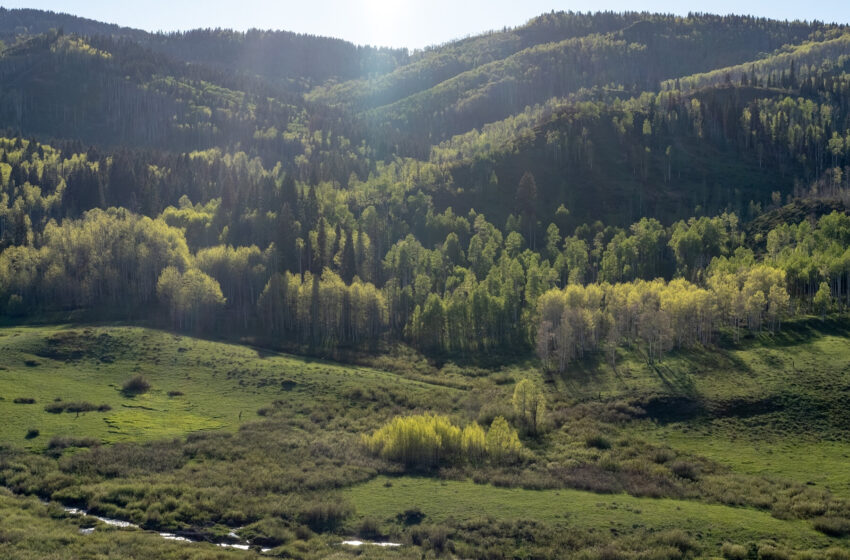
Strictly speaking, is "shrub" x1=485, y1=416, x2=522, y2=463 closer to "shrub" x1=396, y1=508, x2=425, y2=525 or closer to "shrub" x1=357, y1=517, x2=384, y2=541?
"shrub" x1=396, y1=508, x2=425, y2=525

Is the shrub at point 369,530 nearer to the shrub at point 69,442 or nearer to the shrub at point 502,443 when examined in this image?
the shrub at point 502,443

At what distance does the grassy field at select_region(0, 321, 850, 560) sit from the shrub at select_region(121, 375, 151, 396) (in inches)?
59.5

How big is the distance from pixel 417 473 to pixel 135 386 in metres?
55.0

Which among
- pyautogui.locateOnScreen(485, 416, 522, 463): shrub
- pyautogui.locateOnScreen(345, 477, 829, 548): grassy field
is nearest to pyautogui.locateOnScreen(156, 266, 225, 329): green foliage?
pyautogui.locateOnScreen(485, 416, 522, 463): shrub

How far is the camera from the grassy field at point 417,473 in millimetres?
71250

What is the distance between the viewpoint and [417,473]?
89750 mm

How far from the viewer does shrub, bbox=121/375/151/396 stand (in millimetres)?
116000

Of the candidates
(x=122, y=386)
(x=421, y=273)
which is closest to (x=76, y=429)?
(x=122, y=386)

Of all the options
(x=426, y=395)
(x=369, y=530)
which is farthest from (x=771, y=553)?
(x=426, y=395)

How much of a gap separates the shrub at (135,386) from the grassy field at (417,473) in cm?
151

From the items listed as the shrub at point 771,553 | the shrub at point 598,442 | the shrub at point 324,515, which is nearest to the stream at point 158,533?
the shrub at point 324,515

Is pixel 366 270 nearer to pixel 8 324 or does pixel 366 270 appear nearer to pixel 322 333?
pixel 322 333

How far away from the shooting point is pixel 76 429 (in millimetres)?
96375

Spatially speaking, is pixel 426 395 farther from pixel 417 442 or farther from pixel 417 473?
pixel 417 473
